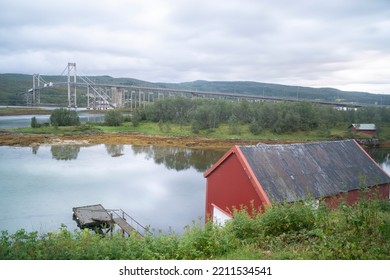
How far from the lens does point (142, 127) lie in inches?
1586

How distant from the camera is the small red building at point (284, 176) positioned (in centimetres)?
704

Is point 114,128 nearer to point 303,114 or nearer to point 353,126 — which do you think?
point 303,114

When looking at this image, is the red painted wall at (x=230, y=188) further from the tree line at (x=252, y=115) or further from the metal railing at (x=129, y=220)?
the tree line at (x=252, y=115)

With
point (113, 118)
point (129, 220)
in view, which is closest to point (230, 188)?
point (129, 220)

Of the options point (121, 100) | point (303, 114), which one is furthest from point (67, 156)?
point (121, 100)

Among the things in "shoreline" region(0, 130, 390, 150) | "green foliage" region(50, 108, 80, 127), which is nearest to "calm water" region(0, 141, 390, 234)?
"shoreline" region(0, 130, 390, 150)

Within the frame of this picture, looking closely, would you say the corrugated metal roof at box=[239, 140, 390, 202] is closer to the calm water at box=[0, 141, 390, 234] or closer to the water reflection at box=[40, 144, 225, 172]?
the calm water at box=[0, 141, 390, 234]

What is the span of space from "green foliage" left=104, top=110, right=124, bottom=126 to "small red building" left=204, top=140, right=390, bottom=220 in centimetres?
3229

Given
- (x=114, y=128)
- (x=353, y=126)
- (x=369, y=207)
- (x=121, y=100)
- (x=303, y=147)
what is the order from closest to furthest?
(x=369, y=207) → (x=303, y=147) → (x=353, y=126) → (x=114, y=128) → (x=121, y=100)

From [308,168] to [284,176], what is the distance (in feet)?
3.15

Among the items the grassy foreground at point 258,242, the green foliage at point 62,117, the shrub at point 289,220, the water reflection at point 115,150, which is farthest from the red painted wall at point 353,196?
the green foliage at point 62,117

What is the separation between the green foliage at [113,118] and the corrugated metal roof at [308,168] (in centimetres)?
3303

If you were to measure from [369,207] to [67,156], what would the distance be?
20.3 m

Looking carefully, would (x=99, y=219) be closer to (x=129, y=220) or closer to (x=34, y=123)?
(x=129, y=220)
